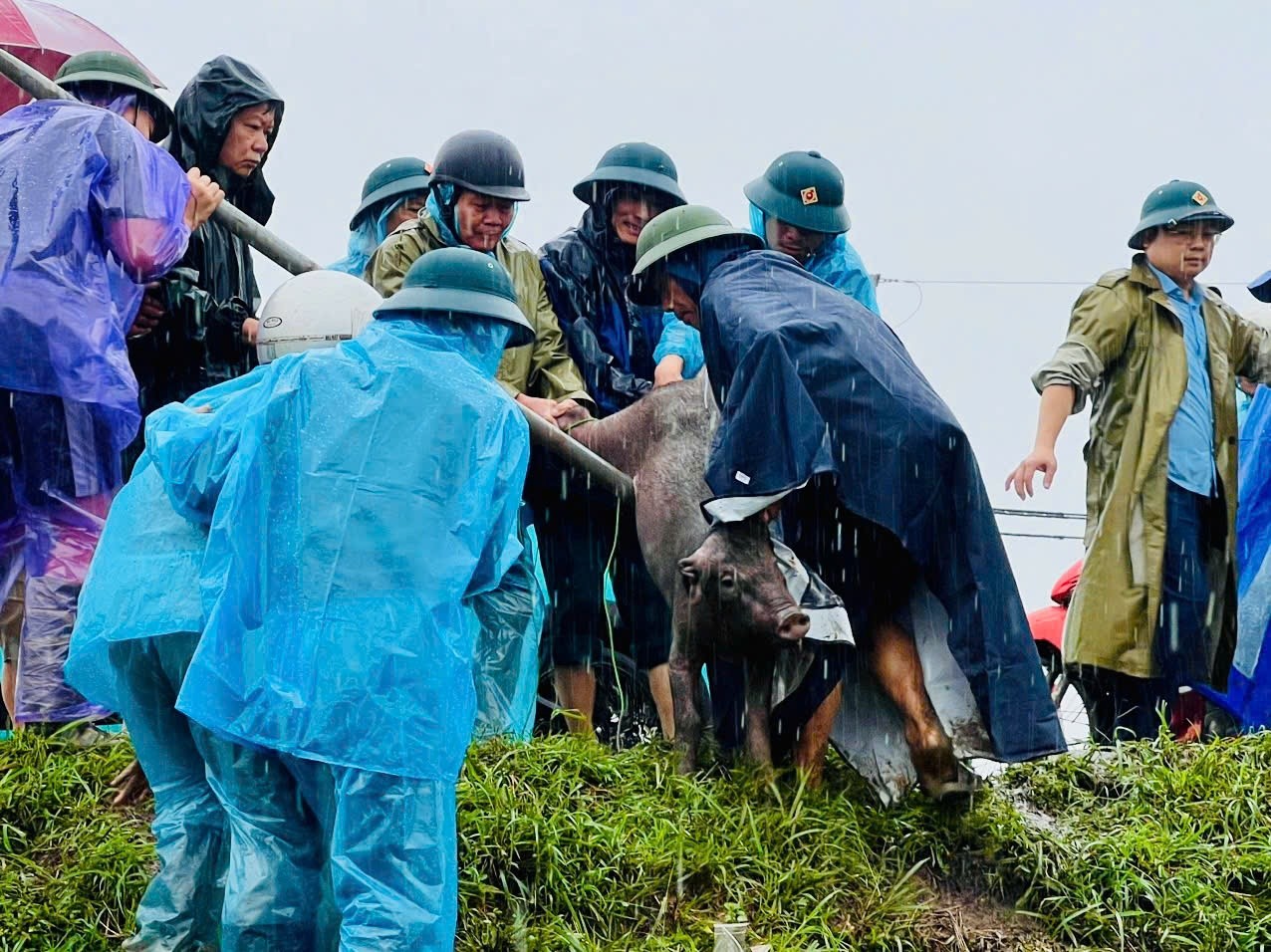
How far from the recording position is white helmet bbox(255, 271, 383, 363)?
689cm

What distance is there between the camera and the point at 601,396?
8070 mm

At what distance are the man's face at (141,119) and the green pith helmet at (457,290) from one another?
7.65 ft

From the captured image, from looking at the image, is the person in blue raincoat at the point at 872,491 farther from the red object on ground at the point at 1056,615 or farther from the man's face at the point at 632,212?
the red object on ground at the point at 1056,615

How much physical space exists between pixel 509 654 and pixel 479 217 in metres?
1.63

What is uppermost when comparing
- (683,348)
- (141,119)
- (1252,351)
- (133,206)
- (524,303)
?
(141,119)

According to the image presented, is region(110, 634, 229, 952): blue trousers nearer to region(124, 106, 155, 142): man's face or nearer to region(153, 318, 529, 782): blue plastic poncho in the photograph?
region(153, 318, 529, 782): blue plastic poncho

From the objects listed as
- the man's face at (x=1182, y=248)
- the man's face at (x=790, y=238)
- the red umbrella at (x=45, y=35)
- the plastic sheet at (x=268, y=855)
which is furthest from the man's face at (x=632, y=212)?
the red umbrella at (x=45, y=35)

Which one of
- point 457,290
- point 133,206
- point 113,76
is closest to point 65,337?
point 133,206

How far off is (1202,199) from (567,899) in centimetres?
412

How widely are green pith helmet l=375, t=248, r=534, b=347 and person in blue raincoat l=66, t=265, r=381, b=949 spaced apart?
1.70 ft

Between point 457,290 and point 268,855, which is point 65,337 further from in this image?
point 268,855

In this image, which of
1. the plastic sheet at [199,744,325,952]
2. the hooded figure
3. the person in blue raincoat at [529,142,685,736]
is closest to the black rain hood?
the hooded figure

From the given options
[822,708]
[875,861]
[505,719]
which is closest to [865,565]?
[822,708]

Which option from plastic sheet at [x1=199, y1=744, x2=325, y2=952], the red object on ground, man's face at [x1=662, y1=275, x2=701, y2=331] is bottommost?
the red object on ground
